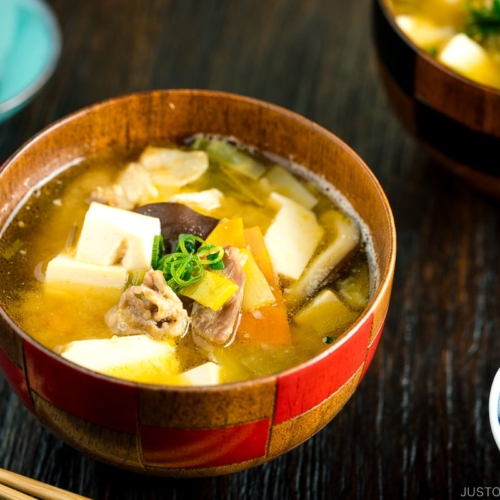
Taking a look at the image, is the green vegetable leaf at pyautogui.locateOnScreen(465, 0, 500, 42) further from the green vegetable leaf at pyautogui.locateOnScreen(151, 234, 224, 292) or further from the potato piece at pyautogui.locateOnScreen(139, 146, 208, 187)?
the green vegetable leaf at pyautogui.locateOnScreen(151, 234, 224, 292)

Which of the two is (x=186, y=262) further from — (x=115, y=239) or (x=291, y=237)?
(x=291, y=237)

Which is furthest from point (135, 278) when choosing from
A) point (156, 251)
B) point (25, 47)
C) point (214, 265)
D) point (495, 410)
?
point (25, 47)

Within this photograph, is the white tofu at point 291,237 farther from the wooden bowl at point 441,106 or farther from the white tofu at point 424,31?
the white tofu at point 424,31

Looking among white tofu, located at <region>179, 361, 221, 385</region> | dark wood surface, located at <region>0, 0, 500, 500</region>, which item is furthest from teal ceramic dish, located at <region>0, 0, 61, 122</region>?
white tofu, located at <region>179, 361, 221, 385</region>

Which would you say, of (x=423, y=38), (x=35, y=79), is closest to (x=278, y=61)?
(x=423, y=38)

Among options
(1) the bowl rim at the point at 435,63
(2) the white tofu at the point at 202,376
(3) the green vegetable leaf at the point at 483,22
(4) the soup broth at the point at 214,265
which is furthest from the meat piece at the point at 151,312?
(3) the green vegetable leaf at the point at 483,22

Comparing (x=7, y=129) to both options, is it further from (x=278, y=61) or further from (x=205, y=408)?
(x=205, y=408)
